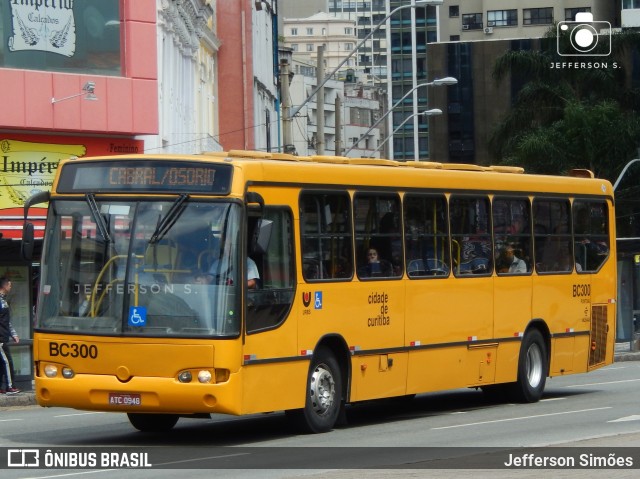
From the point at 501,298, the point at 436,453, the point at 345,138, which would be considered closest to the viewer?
the point at 436,453

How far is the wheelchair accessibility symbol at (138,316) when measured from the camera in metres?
14.9

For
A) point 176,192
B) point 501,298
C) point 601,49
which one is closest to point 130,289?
point 176,192

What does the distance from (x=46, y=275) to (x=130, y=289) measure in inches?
44.0

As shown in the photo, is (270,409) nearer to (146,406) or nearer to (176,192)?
(146,406)

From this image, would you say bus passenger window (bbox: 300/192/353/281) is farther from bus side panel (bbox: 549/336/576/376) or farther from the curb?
the curb

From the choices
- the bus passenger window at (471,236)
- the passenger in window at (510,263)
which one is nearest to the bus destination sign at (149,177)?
the bus passenger window at (471,236)

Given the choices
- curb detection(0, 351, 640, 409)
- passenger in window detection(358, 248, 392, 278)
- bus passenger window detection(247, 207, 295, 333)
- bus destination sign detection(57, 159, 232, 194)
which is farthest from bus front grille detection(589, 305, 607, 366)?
bus destination sign detection(57, 159, 232, 194)

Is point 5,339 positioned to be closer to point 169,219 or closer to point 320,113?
point 169,219

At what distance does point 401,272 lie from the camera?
→ 18.0 m

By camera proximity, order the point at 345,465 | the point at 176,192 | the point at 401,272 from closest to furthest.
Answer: the point at 345,465 < the point at 176,192 < the point at 401,272

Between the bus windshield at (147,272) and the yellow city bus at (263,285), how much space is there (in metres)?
0.02

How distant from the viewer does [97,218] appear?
50.7 ft

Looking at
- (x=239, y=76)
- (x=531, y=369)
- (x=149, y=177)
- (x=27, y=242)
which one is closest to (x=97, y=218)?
(x=149, y=177)

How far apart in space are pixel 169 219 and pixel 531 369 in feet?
24.6
